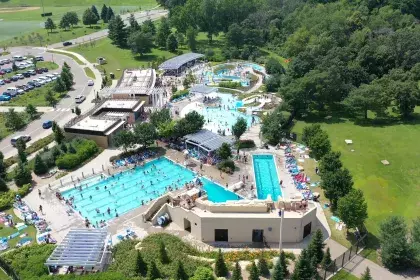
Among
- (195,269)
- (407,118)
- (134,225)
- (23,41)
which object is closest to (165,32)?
(23,41)

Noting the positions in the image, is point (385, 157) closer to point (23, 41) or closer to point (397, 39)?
point (397, 39)

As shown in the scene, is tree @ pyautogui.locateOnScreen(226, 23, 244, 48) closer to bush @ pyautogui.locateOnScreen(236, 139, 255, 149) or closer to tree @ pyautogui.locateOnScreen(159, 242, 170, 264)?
bush @ pyautogui.locateOnScreen(236, 139, 255, 149)

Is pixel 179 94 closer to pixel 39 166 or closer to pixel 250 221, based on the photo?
pixel 39 166

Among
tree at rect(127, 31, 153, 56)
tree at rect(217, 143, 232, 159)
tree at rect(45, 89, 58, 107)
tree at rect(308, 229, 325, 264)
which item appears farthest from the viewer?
tree at rect(127, 31, 153, 56)

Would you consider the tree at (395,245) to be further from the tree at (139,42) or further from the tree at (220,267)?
the tree at (139,42)

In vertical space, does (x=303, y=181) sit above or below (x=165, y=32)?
below

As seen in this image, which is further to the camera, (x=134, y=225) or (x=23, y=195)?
(x=23, y=195)

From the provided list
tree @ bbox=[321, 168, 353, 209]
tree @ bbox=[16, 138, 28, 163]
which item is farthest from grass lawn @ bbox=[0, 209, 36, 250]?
tree @ bbox=[321, 168, 353, 209]
